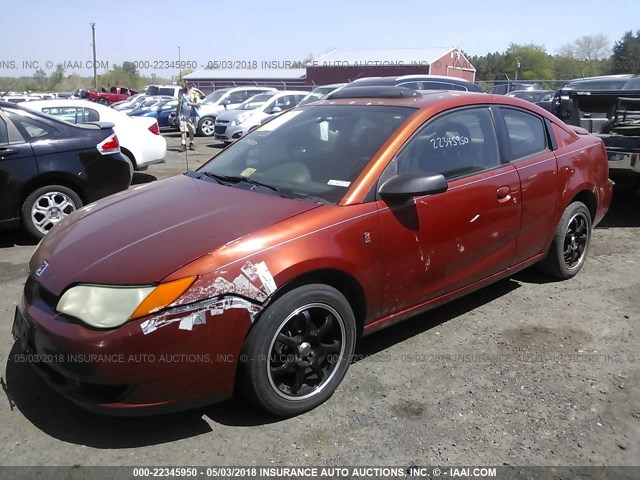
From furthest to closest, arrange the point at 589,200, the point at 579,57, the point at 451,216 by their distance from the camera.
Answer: the point at 579,57
the point at 589,200
the point at 451,216

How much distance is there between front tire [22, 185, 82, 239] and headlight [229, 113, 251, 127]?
9.15 m

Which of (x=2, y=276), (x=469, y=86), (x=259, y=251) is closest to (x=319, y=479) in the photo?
(x=259, y=251)

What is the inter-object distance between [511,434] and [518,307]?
5.51 ft

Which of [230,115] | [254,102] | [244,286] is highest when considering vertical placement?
[254,102]

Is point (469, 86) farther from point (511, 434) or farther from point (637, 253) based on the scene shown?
point (511, 434)

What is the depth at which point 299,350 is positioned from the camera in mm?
2855

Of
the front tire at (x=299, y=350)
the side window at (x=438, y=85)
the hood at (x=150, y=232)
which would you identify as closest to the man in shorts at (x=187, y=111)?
the side window at (x=438, y=85)

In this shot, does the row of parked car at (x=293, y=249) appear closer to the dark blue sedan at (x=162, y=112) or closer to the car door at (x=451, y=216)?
the car door at (x=451, y=216)

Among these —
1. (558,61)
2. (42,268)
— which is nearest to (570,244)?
(42,268)

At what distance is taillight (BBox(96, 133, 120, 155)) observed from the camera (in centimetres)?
Answer: 624

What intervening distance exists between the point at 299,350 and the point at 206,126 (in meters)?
17.4

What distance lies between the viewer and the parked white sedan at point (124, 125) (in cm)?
890

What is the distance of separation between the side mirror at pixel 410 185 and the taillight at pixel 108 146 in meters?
4.21

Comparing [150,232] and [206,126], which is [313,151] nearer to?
[150,232]
